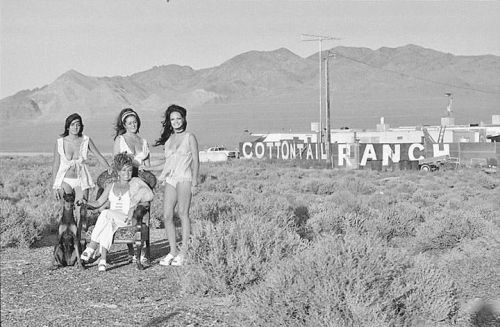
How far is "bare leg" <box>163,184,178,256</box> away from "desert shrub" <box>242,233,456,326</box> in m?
2.72

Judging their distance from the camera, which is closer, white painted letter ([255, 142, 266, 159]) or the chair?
the chair

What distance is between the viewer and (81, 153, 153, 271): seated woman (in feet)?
28.1

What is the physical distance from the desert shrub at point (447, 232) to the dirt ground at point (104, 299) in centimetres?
354

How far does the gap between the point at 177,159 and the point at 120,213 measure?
870 millimetres

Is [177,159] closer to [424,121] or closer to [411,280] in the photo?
[411,280]

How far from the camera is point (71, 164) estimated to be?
883cm

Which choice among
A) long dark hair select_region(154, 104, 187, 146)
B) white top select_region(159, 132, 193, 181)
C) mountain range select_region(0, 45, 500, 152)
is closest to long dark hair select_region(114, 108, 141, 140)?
long dark hair select_region(154, 104, 187, 146)

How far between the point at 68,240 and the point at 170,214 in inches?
45.9

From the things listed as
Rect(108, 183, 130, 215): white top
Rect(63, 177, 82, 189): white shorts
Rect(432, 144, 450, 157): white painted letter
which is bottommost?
Rect(432, 144, 450, 157): white painted letter

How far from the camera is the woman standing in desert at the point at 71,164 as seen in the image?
8.83m

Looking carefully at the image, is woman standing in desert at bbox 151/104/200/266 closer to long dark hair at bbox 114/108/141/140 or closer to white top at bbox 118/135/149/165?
white top at bbox 118/135/149/165

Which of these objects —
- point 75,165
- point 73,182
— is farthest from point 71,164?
point 73,182

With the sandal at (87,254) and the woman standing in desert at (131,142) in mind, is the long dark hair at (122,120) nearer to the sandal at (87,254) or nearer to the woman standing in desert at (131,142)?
the woman standing in desert at (131,142)

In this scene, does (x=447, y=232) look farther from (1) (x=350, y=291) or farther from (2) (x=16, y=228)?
(2) (x=16, y=228)
